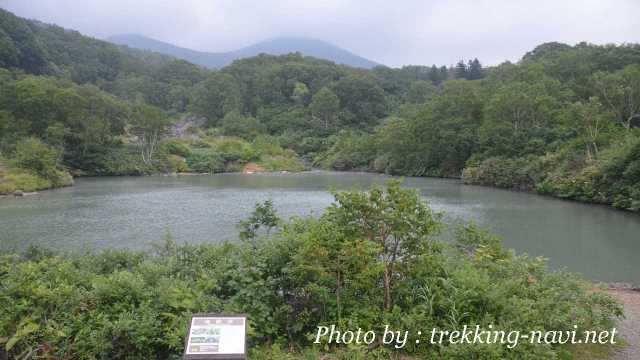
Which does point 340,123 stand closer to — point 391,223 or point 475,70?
point 475,70

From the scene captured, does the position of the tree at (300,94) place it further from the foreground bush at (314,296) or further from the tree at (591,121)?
the foreground bush at (314,296)

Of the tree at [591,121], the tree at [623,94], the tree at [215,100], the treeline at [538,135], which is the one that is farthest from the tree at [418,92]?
the tree at [591,121]

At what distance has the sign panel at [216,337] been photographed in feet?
13.8

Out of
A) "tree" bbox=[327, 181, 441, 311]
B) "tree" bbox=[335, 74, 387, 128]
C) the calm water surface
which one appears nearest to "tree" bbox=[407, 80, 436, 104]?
"tree" bbox=[335, 74, 387, 128]

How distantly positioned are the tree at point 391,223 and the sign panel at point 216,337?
2.51 metres

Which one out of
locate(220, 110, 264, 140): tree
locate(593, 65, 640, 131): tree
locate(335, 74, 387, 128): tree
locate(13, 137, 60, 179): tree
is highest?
locate(335, 74, 387, 128): tree

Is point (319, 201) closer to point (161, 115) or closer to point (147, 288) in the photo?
point (147, 288)

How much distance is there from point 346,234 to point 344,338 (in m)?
1.43

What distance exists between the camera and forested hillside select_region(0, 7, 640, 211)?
113ft

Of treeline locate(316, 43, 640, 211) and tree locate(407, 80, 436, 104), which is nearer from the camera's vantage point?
treeline locate(316, 43, 640, 211)

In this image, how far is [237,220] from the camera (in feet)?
67.6

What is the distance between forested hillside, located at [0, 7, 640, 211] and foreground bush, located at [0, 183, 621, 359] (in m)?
22.4

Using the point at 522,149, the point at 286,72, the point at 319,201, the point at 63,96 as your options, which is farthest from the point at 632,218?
the point at 286,72

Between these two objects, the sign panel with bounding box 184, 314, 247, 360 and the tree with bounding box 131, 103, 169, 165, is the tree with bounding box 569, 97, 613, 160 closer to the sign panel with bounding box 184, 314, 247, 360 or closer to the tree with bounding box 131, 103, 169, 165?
the sign panel with bounding box 184, 314, 247, 360
